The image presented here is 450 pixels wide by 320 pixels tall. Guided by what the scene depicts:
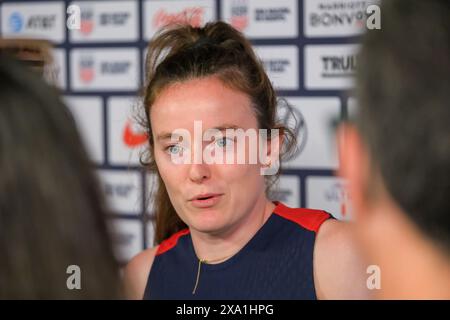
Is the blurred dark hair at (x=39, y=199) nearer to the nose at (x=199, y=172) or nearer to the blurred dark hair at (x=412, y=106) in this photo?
the blurred dark hair at (x=412, y=106)

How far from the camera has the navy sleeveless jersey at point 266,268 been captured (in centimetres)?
111

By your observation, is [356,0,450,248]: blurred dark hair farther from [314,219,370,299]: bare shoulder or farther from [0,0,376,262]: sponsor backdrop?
[0,0,376,262]: sponsor backdrop

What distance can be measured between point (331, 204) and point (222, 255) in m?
0.66

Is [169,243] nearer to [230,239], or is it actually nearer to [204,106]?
[230,239]

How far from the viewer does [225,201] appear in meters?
1.14

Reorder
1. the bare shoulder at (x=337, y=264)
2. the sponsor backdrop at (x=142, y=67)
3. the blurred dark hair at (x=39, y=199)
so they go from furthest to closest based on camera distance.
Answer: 1. the sponsor backdrop at (x=142, y=67)
2. the bare shoulder at (x=337, y=264)
3. the blurred dark hair at (x=39, y=199)

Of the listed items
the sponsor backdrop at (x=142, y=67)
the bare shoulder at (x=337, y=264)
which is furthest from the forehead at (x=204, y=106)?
the sponsor backdrop at (x=142, y=67)

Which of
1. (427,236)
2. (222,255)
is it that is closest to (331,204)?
(222,255)

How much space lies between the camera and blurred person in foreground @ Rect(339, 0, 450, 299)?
530 millimetres

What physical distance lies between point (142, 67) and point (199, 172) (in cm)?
93

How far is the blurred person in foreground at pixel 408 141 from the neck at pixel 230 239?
58 cm

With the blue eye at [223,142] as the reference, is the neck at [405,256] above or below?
below

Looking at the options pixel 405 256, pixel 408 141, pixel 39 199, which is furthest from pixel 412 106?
pixel 39 199

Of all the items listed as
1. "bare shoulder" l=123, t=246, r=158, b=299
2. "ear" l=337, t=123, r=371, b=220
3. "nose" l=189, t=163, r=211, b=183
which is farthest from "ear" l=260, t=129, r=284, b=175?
"ear" l=337, t=123, r=371, b=220
